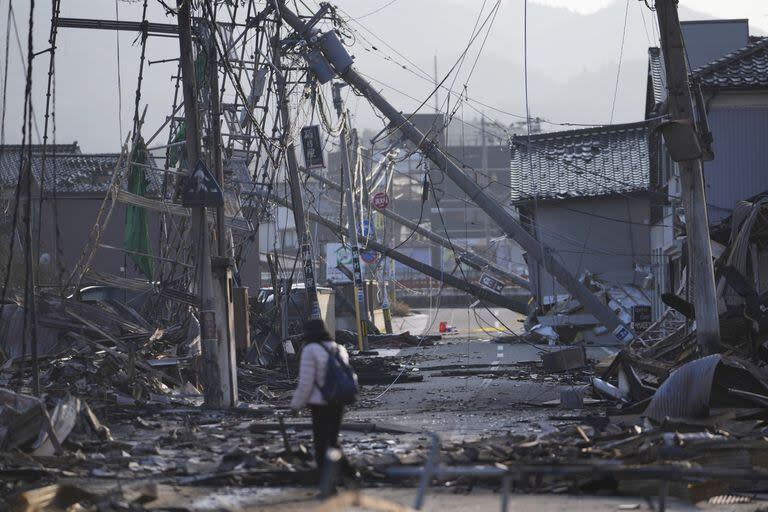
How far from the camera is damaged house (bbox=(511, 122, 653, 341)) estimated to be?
46812 mm

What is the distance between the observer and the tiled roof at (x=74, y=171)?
5428 cm

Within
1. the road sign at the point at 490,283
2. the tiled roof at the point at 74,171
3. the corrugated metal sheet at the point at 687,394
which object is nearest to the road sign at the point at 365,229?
the road sign at the point at 490,283

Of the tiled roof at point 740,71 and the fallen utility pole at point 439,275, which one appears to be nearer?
the tiled roof at point 740,71

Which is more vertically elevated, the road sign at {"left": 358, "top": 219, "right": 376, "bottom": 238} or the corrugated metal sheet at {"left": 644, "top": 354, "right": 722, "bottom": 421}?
the road sign at {"left": 358, "top": 219, "right": 376, "bottom": 238}

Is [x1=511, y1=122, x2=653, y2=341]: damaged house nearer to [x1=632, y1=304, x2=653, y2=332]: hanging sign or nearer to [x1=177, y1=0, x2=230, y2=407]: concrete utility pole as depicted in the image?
[x1=632, y1=304, x2=653, y2=332]: hanging sign

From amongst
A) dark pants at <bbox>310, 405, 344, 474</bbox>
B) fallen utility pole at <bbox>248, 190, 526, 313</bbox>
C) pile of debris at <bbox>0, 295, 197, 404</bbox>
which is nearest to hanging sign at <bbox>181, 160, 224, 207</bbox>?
pile of debris at <bbox>0, 295, 197, 404</bbox>

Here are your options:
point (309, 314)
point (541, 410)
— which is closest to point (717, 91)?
point (309, 314)

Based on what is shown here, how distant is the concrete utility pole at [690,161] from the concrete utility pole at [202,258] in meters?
7.25

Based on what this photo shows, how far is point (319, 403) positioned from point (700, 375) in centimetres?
616

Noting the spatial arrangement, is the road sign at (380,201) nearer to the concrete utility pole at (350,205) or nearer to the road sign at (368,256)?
the road sign at (368,256)

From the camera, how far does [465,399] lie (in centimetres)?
2088

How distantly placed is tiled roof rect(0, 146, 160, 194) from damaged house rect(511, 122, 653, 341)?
62.2 ft

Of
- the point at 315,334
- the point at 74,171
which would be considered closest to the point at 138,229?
the point at 315,334

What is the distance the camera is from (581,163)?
49.6 meters
